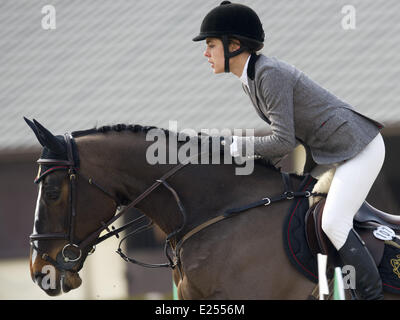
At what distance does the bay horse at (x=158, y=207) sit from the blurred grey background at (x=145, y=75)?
203 inches

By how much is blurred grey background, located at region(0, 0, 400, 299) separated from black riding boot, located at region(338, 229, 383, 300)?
17.9 feet

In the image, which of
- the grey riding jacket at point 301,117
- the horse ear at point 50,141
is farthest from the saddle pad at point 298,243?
the horse ear at point 50,141

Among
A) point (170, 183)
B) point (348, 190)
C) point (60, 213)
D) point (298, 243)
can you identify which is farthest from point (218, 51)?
point (60, 213)

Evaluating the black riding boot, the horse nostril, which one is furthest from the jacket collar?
the horse nostril

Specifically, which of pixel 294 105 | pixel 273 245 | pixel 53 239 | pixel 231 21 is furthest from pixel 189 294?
pixel 231 21

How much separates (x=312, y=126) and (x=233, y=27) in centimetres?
72

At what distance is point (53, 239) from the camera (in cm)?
387

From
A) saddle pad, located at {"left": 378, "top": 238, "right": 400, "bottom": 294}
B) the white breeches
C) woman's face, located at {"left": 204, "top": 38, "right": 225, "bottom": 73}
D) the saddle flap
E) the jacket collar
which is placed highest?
woman's face, located at {"left": 204, "top": 38, "right": 225, "bottom": 73}

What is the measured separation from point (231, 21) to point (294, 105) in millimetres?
600

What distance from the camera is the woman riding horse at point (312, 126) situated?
364 centimetres

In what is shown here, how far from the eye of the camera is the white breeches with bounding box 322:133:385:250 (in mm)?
3641

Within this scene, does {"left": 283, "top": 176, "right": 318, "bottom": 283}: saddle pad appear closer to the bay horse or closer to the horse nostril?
the bay horse

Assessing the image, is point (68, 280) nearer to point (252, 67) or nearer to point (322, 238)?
point (322, 238)

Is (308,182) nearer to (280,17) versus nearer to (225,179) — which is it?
(225,179)
